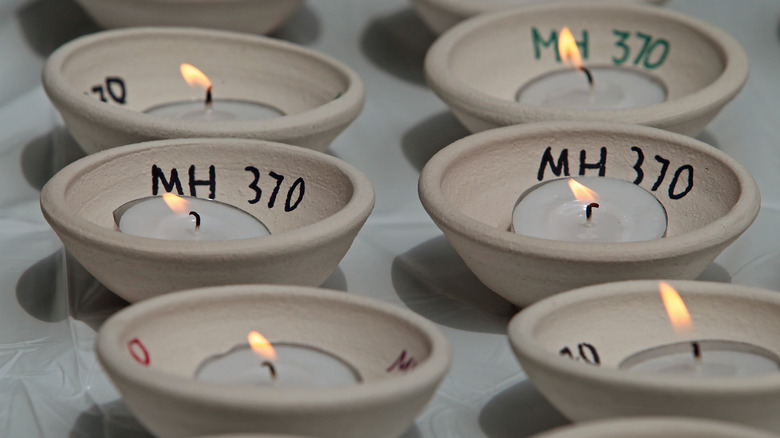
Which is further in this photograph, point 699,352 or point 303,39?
point 303,39

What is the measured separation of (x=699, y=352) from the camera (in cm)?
67

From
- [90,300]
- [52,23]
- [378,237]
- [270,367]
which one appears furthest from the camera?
[52,23]

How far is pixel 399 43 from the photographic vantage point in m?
1.26

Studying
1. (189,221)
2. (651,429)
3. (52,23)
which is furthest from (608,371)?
(52,23)

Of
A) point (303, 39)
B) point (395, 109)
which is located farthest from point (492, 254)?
point (303, 39)

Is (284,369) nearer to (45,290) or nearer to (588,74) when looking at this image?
(45,290)

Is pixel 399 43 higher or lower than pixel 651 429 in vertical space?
lower

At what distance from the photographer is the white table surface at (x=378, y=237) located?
0.71m

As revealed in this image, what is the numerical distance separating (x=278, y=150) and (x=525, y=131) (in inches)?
7.9

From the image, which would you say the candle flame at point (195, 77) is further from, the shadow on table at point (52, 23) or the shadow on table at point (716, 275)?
the shadow on table at point (716, 275)

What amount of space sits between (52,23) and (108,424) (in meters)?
0.68

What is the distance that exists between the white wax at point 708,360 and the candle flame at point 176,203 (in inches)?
13.8

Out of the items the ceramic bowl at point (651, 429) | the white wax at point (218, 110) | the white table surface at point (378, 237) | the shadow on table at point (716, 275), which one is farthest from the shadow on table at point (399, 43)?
the ceramic bowl at point (651, 429)

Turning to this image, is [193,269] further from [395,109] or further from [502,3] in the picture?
[502,3]
